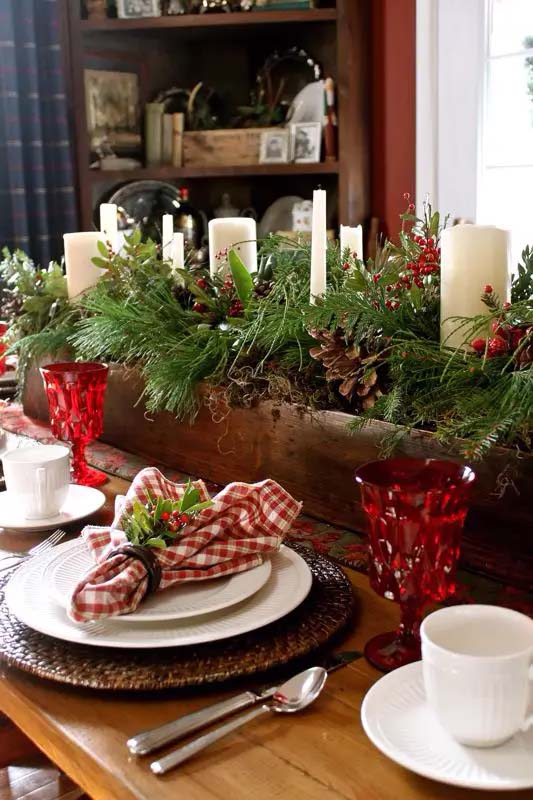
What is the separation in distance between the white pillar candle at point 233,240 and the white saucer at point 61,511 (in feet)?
1.34

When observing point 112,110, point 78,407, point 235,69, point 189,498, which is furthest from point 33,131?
point 189,498

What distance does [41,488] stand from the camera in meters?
1.04

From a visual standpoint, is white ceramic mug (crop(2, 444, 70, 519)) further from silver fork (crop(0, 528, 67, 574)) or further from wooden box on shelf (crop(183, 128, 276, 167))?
wooden box on shelf (crop(183, 128, 276, 167))

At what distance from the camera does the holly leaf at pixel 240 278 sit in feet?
4.22

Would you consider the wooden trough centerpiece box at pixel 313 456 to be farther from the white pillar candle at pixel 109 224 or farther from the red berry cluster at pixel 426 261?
the white pillar candle at pixel 109 224

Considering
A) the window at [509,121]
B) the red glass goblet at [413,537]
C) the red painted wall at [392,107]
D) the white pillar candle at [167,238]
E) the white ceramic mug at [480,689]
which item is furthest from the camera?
the red painted wall at [392,107]

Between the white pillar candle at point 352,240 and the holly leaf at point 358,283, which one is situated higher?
the white pillar candle at point 352,240

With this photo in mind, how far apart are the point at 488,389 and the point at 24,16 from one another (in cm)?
286

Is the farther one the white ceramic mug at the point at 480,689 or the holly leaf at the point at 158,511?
the holly leaf at the point at 158,511

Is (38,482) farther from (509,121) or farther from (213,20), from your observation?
(213,20)

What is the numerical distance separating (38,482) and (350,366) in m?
0.37

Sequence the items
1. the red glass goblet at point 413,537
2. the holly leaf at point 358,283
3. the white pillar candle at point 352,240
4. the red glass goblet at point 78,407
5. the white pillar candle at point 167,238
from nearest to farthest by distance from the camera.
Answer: the red glass goblet at point 413,537 < the holly leaf at point 358,283 < the red glass goblet at point 78,407 < the white pillar candle at point 352,240 < the white pillar candle at point 167,238

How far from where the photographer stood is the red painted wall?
9.69 ft

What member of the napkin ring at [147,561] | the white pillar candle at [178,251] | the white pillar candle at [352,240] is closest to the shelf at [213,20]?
the white pillar candle at [178,251]
